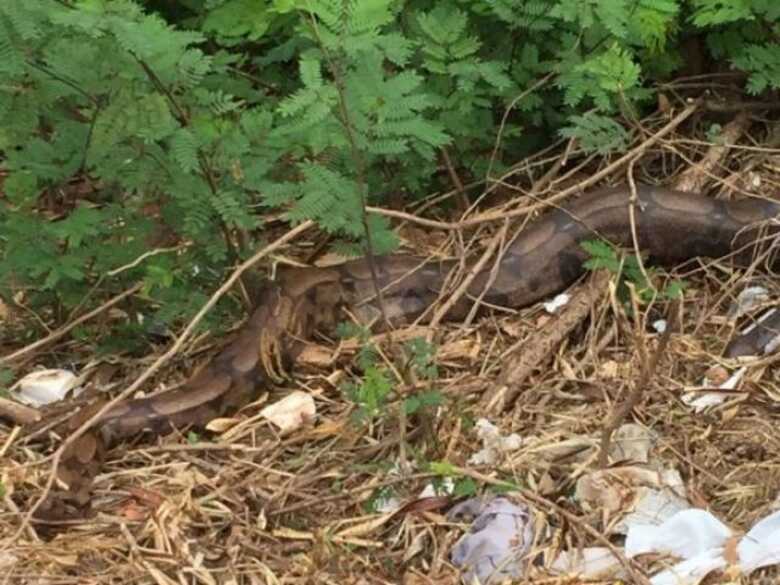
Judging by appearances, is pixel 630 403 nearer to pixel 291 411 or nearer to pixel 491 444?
pixel 491 444

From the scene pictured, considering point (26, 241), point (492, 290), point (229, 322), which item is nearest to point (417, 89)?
point (492, 290)

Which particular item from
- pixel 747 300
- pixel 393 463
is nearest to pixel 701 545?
pixel 393 463


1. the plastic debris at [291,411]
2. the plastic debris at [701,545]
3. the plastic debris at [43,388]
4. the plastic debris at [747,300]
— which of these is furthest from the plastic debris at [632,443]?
the plastic debris at [43,388]

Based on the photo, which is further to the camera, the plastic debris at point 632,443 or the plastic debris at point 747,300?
the plastic debris at point 747,300

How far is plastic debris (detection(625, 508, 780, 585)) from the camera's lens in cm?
366

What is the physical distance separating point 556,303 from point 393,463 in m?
1.34

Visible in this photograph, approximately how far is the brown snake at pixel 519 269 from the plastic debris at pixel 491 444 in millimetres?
966

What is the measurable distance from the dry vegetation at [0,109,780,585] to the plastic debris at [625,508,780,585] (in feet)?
0.22

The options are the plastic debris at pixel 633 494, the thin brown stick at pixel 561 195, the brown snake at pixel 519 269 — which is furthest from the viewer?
the brown snake at pixel 519 269

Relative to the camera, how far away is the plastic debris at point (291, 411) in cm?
479

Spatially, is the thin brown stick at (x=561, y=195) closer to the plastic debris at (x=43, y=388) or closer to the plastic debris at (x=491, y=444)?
the plastic debris at (x=491, y=444)

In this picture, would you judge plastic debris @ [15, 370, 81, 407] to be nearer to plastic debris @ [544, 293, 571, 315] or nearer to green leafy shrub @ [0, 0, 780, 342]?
green leafy shrub @ [0, 0, 780, 342]

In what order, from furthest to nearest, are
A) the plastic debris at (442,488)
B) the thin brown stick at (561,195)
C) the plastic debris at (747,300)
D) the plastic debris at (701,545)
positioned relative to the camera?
the plastic debris at (747,300), the thin brown stick at (561,195), the plastic debris at (442,488), the plastic debris at (701,545)

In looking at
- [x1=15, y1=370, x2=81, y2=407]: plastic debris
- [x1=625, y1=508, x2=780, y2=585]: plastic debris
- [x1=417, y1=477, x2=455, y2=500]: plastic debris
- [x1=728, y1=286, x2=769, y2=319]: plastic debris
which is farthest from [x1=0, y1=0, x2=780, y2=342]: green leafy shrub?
[x1=625, y1=508, x2=780, y2=585]: plastic debris
